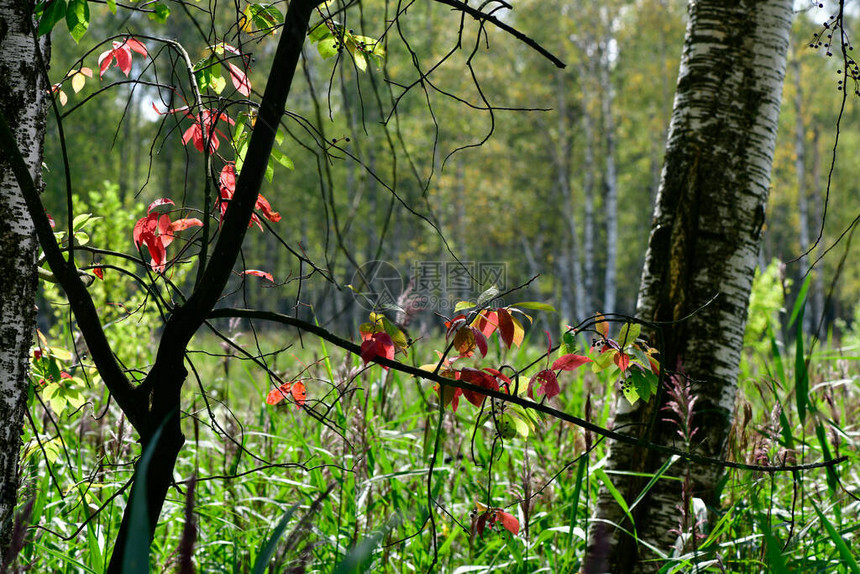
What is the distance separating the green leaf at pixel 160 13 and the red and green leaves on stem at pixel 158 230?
360 mm

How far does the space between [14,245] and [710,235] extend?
1623mm

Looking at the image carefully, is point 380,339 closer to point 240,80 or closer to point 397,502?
Result: point 240,80

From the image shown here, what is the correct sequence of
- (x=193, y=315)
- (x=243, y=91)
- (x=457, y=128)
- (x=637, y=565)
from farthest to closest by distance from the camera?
(x=457, y=128) < (x=637, y=565) < (x=243, y=91) < (x=193, y=315)

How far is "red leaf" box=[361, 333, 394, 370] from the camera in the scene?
112cm

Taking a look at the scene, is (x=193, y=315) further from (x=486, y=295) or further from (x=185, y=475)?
(x=185, y=475)

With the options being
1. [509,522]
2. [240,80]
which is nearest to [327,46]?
[240,80]

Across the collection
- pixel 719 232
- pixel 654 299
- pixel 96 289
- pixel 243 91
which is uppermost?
pixel 96 289

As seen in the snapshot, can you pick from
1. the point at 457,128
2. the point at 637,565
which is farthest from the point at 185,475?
the point at 457,128

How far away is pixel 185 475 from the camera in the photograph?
102 inches

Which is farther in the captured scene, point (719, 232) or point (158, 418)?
point (719, 232)

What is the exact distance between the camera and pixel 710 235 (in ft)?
5.81

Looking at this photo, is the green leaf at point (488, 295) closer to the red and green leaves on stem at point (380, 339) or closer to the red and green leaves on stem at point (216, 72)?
the red and green leaves on stem at point (380, 339)

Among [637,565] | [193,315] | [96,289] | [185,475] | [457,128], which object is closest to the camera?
[193,315]

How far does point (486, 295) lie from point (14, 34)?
3.06 ft
